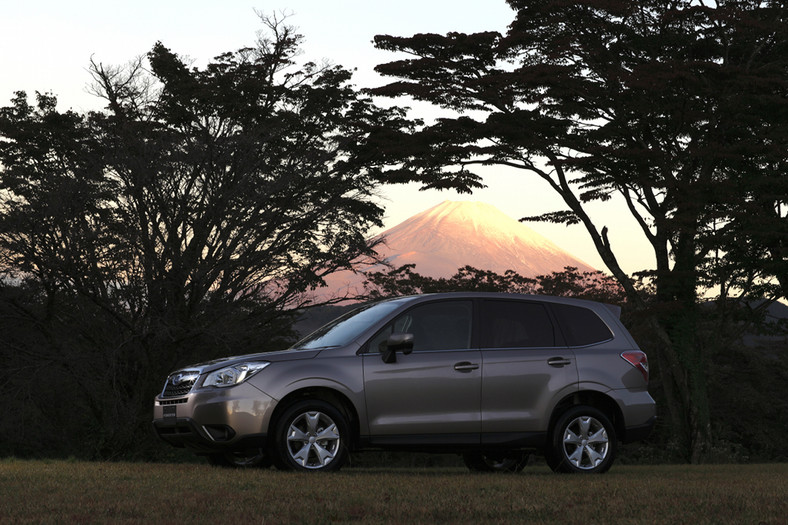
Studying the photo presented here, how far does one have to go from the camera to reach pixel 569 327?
11.7m

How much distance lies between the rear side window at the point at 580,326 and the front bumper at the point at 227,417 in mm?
3313

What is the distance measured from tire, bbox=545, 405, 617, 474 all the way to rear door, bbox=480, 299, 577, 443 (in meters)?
0.23

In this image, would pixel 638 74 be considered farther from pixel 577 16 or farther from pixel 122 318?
pixel 122 318

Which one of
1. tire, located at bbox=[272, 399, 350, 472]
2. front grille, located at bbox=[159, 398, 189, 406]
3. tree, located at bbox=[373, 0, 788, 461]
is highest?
tree, located at bbox=[373, 0, 788, 461]

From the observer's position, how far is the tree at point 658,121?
2562 centimetres

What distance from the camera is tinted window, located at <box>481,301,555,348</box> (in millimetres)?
11320

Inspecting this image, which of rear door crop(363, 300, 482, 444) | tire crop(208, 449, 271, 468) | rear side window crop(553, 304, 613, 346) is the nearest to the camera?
rear door crop(363, 300, 482, 444)

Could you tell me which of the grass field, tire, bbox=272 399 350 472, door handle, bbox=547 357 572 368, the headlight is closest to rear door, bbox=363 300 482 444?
tire, bbox=272 399 350 472

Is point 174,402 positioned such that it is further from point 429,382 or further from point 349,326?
point 429,382

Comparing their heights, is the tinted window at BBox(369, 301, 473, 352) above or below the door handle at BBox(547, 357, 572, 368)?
above

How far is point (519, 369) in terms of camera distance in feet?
36.7

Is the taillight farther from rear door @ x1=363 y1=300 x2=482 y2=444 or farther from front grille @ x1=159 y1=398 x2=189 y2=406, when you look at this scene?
front grille @ x1=159 y1=398 x2=189 y2=406

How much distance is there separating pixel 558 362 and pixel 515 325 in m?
0.59

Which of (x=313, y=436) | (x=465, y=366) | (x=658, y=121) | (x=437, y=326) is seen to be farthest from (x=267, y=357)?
(x=658, y=121)
